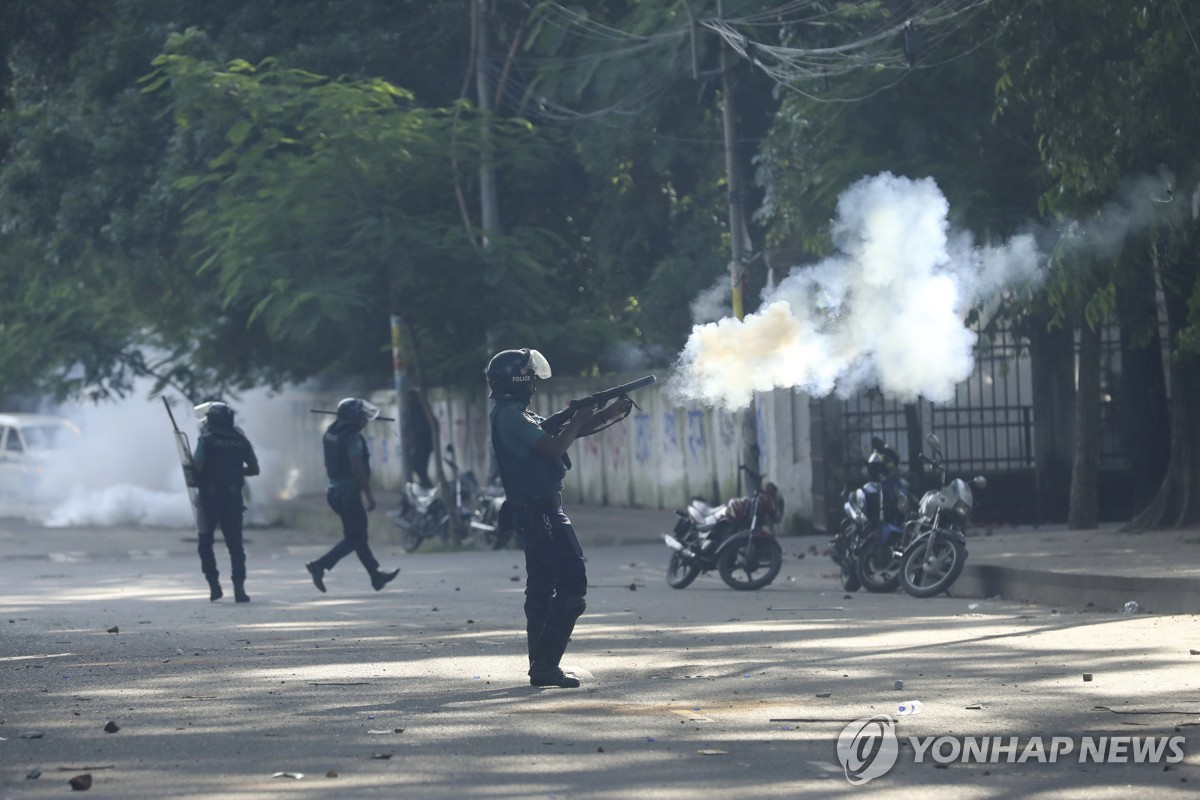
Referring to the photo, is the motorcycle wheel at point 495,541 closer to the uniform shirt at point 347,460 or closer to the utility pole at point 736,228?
the utility pole at point 736,228

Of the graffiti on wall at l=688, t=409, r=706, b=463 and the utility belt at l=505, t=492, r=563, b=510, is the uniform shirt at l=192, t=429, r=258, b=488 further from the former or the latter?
the graffiti on wall at l=688, t=409, r=706, b=463

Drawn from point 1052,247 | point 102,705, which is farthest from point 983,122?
point 102,705

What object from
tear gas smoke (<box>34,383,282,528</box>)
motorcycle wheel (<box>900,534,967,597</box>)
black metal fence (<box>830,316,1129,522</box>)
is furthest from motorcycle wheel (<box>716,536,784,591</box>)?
tear gas smoke (<box>34,383,282,528</box>)

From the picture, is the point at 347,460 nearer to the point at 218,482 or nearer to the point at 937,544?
the point at 218,482

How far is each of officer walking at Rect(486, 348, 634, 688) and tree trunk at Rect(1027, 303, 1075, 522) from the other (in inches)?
514

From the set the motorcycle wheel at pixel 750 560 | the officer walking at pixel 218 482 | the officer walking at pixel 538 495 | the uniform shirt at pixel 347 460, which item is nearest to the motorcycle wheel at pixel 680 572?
the motorcycle wheel at pixel 750 560

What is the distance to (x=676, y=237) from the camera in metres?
28.1

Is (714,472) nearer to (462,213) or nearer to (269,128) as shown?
(462,213)

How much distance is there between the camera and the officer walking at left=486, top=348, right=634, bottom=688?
9.19 metres

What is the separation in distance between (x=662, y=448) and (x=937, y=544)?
1195 cm

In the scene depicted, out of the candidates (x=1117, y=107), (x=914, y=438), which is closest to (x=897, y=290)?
(x=1117, y=107)

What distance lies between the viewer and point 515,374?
30.8 feet

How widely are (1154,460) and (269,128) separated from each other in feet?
37.0

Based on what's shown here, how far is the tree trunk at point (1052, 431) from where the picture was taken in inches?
841
